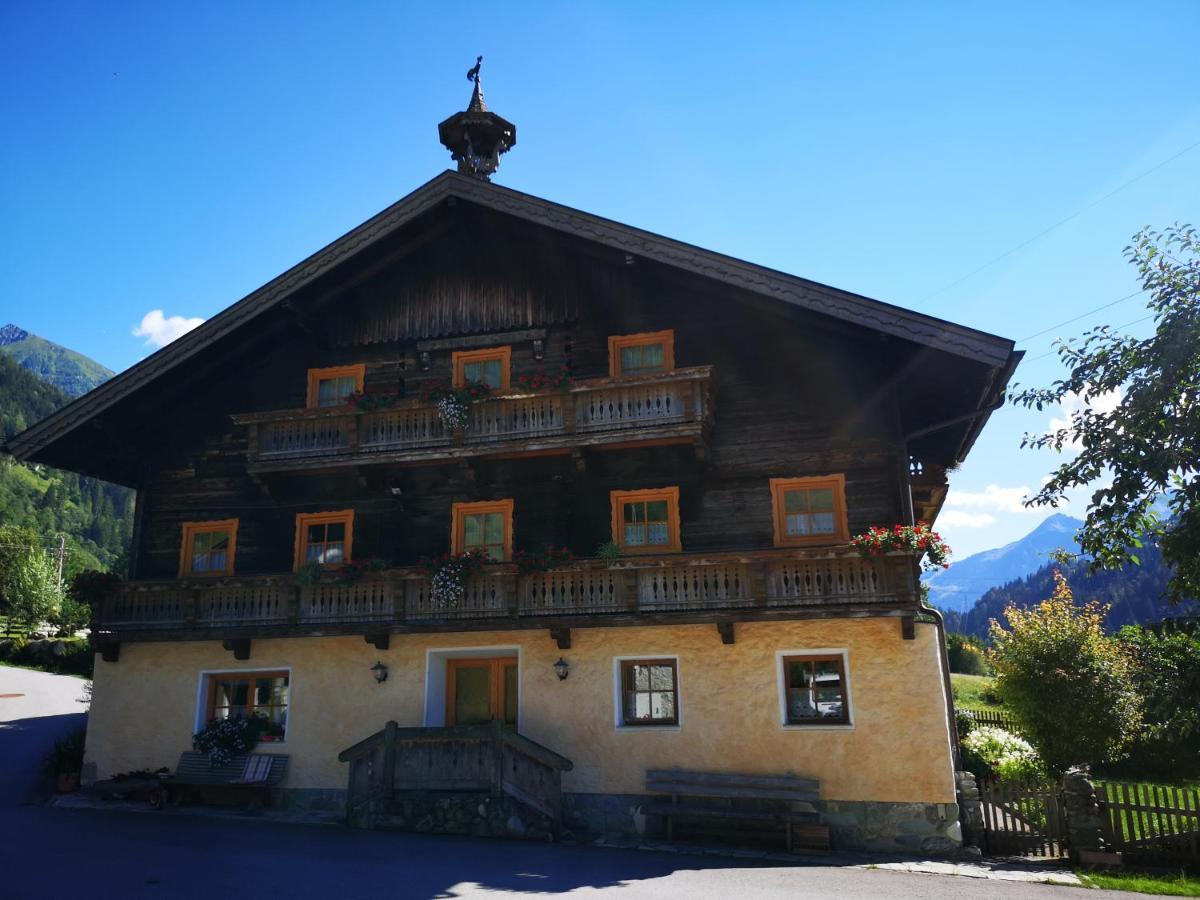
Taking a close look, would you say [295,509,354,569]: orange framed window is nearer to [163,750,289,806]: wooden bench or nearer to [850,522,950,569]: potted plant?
[163,750,289,806]: wooden bench

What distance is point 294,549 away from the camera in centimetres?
1892

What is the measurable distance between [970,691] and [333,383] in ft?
129

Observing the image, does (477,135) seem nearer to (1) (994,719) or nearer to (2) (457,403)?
(2) (457,403)

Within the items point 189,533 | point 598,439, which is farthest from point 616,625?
point 189,533

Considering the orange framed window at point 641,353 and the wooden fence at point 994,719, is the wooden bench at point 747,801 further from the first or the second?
the wooden fence at point 994,719

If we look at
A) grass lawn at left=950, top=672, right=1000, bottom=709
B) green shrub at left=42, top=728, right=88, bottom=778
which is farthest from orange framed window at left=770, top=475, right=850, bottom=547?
grass lawn at left=950, top=672, right=1000, bottom=709

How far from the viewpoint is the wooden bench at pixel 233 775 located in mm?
16969

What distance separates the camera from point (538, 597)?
16188 mm

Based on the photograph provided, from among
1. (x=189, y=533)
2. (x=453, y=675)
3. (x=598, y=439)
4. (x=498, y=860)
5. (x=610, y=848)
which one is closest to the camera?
(x=498, y=860)

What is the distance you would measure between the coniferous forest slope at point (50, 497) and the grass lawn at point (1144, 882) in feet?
417

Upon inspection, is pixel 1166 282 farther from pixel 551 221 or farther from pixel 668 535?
pixel 551 221

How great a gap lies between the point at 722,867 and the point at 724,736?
278 centimetres

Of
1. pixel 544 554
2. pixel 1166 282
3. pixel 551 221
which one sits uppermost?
pixel 551 221

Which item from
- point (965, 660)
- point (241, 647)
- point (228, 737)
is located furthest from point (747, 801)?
point (965, 660)
